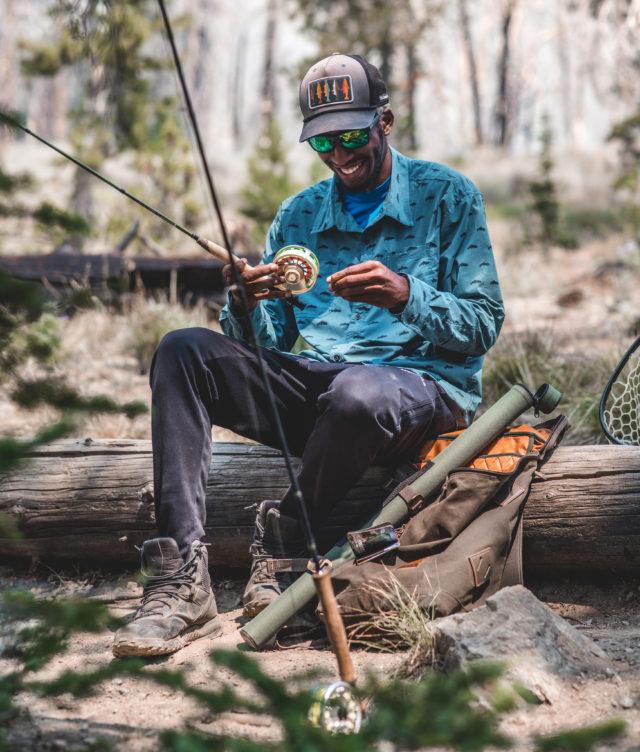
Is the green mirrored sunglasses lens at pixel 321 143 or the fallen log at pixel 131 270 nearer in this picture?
the green mirrored sunglasses lens at pixel 321 143

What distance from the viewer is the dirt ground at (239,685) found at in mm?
2340

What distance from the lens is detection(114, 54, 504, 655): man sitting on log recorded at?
312 cm

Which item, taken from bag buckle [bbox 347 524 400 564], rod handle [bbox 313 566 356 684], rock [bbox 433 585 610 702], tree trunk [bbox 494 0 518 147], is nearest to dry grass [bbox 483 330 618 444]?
bag buckle [bbox 347 524 400 564]

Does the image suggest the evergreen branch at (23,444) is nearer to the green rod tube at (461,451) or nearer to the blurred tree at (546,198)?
the green rod tube at (461,451)

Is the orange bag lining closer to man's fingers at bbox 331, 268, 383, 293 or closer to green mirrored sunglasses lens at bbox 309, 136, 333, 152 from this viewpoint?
man's fingers at bbox 331, 268, 383, 293

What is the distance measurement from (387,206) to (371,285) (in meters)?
0.65

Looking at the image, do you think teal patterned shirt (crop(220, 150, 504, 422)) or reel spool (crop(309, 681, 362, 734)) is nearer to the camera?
reel spool (crop(309, 681, 362, 734))

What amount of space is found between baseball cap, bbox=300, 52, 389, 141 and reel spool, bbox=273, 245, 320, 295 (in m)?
0.49

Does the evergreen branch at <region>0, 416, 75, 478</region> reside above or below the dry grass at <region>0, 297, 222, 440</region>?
above

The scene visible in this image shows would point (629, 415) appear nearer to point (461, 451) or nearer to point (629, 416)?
point (629, 416)

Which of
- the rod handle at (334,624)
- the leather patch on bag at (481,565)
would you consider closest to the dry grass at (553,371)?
the leather patch on bag at (481,565)

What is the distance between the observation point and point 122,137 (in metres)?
11.9

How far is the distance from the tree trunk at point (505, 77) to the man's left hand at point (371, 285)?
840 inches

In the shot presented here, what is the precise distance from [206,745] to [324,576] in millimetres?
684
